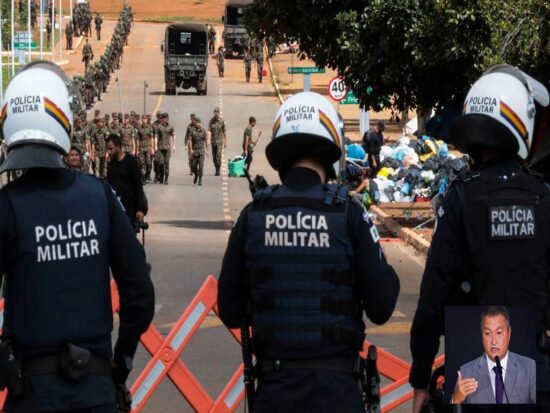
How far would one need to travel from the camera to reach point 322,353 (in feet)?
17.5

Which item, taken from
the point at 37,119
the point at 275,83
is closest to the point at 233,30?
the point at 275,83

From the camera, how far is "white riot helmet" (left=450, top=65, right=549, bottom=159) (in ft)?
18.1

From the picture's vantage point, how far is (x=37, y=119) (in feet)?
18.2

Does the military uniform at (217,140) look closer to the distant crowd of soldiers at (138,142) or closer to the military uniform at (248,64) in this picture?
the distant crowd of soldiers at (138,142)

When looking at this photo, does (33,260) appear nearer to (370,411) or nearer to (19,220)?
(19,220)

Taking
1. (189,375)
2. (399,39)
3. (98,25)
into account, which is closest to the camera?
(189,375)

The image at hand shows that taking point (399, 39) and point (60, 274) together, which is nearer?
point (60, 274)

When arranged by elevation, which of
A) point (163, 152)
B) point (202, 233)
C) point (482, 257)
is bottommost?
point (202, 233)

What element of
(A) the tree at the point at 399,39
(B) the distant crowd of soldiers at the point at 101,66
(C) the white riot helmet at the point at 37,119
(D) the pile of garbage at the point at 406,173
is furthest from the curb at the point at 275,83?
(C) the white riot helmet at the point at 37,119

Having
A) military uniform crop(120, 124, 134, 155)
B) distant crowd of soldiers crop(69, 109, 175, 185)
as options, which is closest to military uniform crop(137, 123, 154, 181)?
distant crowd of soldiers crop(69, 109, 175, 185)

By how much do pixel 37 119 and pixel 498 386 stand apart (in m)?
1.89

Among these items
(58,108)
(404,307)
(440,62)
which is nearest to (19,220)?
(58,108)

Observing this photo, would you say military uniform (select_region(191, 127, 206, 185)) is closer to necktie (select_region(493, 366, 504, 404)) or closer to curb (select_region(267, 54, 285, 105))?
curb (select_region(267, 54, 285, 105))

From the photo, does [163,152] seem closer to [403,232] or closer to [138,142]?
[138,142]
